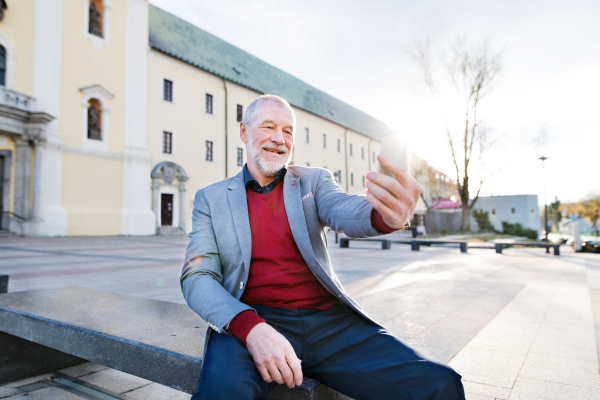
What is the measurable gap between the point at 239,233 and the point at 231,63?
33135mm

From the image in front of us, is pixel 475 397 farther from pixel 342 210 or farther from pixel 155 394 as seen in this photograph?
pixel 155 394

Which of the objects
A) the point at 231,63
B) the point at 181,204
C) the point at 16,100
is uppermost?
the point at 231,63

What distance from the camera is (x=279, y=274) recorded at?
180 cm

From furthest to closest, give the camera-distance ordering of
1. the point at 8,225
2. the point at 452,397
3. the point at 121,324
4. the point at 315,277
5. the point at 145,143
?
the point at 145,143 < the point at 8,225 < the point at 121,324 < the point at 315,277 < the point at 452,397

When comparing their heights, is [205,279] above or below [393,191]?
below

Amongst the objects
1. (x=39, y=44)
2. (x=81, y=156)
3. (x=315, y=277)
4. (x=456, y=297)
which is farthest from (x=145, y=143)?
(x=315, y=277)

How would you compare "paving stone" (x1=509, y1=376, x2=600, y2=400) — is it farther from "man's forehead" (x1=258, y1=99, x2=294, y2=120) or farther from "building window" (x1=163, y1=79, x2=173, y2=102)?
"building window" (x1=163, y1=79, x2=173, y2=102)

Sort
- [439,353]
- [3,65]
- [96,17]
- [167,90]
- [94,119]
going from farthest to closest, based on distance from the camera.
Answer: [167,90]
[96,17]
[94,119]
[3,65]
[439,353]

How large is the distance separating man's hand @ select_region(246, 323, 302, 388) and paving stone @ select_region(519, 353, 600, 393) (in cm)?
198

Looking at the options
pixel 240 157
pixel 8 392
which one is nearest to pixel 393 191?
pixel 8 392

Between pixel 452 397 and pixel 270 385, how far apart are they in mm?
664

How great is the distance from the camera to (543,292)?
585 cm

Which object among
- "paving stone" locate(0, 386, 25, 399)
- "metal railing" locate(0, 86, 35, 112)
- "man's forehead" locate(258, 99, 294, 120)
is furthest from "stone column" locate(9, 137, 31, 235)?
"man's forehead" locate(258, 99, 294, 120)

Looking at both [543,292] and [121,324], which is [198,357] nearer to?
[121,324]
